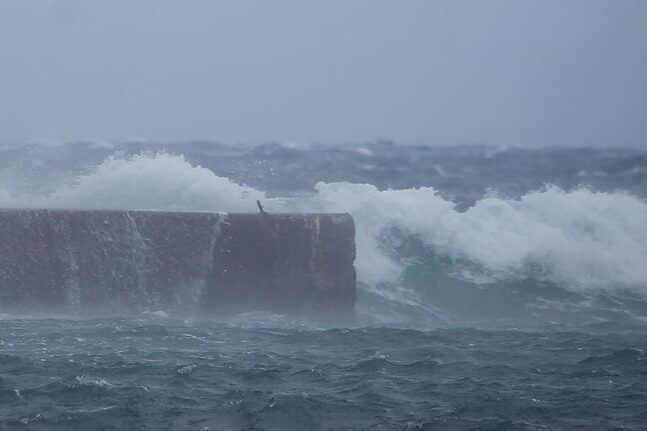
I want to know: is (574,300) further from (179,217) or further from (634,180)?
(634,180)

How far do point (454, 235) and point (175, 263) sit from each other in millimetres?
4962

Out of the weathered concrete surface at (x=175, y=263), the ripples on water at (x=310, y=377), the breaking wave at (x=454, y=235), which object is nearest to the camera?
the ripples on water at (x=310, y=377)

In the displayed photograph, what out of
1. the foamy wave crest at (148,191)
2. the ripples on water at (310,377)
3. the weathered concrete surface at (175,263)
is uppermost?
the foamy wave crest at (148,191)

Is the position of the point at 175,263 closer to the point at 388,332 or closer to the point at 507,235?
the point at 388,332

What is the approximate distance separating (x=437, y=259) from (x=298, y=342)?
4998mm

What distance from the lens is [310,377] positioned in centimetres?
783

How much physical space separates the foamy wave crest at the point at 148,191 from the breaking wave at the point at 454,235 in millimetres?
15

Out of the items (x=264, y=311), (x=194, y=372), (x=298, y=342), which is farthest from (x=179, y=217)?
(x=194, y=372)

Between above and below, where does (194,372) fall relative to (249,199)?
below

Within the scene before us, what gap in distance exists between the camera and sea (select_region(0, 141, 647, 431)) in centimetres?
684

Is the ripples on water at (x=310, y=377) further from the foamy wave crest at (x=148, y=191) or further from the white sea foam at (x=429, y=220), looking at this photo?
the foamy wave crest at (x=148, y=191)

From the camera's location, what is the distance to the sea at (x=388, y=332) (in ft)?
22.4

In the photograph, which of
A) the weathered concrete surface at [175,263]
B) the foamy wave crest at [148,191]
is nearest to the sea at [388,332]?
the foamy wave crest at [148,191]

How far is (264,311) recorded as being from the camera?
1112 cm
